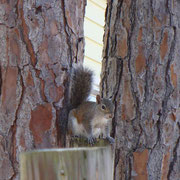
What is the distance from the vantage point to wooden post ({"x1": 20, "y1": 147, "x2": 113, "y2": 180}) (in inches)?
32.7

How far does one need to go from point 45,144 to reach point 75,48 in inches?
21.2

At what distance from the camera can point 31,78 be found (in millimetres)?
1553

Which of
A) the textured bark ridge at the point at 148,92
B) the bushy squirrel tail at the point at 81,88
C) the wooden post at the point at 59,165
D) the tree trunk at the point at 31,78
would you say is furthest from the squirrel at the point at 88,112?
the wooden post at the point at 59,165

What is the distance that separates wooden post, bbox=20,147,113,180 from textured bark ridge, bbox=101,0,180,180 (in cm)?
103

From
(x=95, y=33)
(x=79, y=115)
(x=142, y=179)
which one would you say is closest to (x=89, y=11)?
(x=95, y=33)

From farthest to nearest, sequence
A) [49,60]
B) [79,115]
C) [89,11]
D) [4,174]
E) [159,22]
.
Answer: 1. [89,11]
2. [79,115]
3. [159,22]
4. [49,60]
5. [4,174]

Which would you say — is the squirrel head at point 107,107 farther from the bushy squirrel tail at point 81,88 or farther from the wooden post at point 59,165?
the wooden post at point 59,165

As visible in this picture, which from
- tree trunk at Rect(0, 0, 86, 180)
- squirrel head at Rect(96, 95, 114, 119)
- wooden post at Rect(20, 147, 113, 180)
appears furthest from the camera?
squirrel head at Rect(96, 95, 114, 119)

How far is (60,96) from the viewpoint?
1643 mm

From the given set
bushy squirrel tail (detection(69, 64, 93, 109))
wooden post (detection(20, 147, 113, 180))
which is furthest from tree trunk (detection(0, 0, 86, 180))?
wooden post (detection(20, 147, 113, 180))

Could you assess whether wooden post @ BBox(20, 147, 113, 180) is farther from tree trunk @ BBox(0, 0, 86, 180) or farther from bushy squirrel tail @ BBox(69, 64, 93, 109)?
bushy squirrel tail @ BBox(69, 64, 93, 109)

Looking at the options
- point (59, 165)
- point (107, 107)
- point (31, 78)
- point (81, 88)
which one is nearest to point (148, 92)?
point (107, 107)

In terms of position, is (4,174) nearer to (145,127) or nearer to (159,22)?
(145,127)

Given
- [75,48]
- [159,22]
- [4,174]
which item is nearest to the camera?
[4,174]
